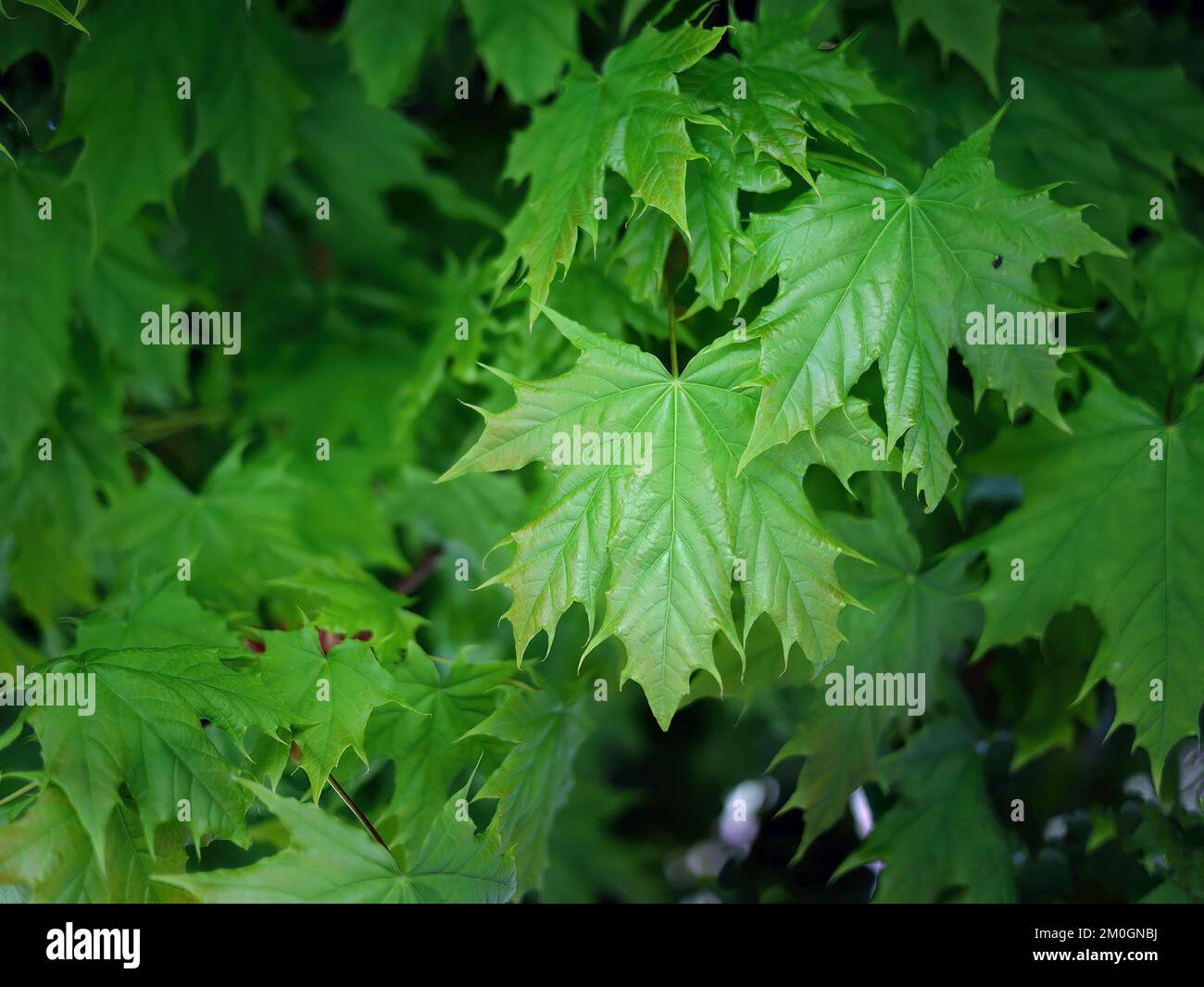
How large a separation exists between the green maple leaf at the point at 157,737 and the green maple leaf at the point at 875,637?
1.65ft

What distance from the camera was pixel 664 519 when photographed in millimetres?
846

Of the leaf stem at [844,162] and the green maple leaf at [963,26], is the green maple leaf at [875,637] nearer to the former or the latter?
the leaf stem at [844,162]

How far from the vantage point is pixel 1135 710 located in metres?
0.94

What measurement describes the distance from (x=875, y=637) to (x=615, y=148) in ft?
1.81

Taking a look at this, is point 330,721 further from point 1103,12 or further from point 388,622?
point 1103,12

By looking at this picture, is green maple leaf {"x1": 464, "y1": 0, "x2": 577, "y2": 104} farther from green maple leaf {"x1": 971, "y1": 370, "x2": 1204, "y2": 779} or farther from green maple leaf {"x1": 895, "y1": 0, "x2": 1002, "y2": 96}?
green maple leaf {"x1": 971, "y1": 370, "x2": 1204, "y2": 779}

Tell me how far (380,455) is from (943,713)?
2.59 feet

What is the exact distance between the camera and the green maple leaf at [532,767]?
0.93m

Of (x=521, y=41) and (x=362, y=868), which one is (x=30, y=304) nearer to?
(x=521, y=41)

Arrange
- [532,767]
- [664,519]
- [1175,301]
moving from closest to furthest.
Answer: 1. [664,519]
2. [532,767]
3. [1175,301]

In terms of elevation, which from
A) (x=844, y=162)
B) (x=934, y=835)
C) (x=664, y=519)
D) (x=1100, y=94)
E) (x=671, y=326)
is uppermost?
(x=1100, y=94)

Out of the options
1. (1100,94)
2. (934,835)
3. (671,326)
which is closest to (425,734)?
A: (671,326)

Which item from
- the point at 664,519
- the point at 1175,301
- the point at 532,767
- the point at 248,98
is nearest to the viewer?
the point at 664,519
